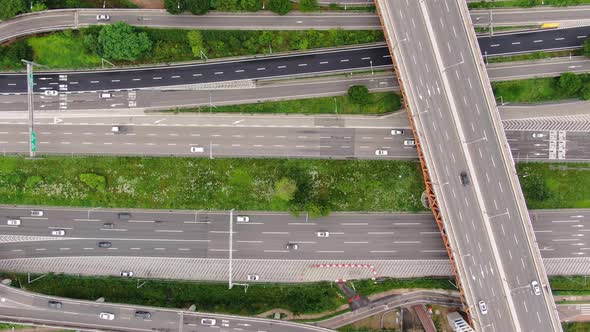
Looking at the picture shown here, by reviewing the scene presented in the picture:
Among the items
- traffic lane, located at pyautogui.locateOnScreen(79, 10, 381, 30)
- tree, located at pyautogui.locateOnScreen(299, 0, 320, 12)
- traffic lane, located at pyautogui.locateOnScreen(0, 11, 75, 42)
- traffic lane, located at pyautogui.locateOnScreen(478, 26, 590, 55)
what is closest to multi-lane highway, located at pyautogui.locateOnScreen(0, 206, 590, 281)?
traffic lane, located at pyautogui.locateOnScreen(478, 26, 590, 55)

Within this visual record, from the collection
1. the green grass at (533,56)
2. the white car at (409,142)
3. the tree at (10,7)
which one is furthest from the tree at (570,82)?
the tree at (10,7)

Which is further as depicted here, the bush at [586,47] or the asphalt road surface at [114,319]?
the asphalt road surface at [114,319]

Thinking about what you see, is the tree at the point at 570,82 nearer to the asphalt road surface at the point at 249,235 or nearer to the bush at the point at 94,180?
the asphalt road surface at the point at 249,235

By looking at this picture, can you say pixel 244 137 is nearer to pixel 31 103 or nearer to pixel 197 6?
pixel 197 6

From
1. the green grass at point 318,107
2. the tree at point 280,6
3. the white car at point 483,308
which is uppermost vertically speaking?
the tree at point 280,6

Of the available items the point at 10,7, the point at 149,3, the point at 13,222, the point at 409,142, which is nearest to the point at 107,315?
the point at 13,222

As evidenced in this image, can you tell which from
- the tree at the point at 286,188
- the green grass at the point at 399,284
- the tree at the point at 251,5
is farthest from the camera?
the green grass at the point at 399,284

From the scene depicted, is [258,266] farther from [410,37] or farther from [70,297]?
[410,37]

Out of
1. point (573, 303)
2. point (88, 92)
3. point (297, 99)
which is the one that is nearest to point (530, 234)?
point (573, 303)
